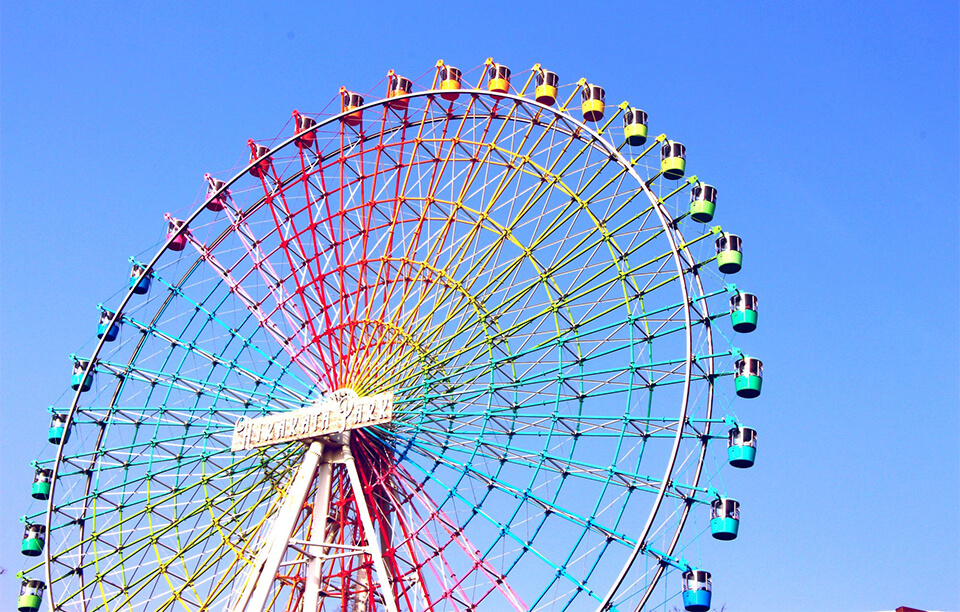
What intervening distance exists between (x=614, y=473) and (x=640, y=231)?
6.25 metres

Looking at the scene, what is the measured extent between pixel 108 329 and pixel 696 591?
66.0ft

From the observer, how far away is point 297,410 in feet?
124

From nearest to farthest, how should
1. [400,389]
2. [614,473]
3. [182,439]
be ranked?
[614,473] → [400,389] → [182,439]

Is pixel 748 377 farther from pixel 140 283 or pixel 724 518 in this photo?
pixel 140 283

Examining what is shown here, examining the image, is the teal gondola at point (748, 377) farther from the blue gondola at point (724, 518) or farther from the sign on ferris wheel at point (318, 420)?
the sign on ferris wheel at point (318, 420)

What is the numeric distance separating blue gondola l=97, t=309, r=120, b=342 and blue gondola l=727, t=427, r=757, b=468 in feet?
63.7

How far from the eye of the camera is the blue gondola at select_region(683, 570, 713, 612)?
32156 millimetres

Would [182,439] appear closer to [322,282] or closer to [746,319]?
[322,282]

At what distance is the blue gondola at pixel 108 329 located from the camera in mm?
42812


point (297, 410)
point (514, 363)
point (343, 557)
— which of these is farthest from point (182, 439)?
point (514, 363)

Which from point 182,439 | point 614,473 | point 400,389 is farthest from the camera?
point 182,439

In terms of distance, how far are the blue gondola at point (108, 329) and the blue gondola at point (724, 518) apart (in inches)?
766

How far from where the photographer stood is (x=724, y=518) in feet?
108

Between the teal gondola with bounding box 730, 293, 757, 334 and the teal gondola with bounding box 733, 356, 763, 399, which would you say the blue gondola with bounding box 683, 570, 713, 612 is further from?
the teal gondola with bounding box 730, 293, 757, 334
